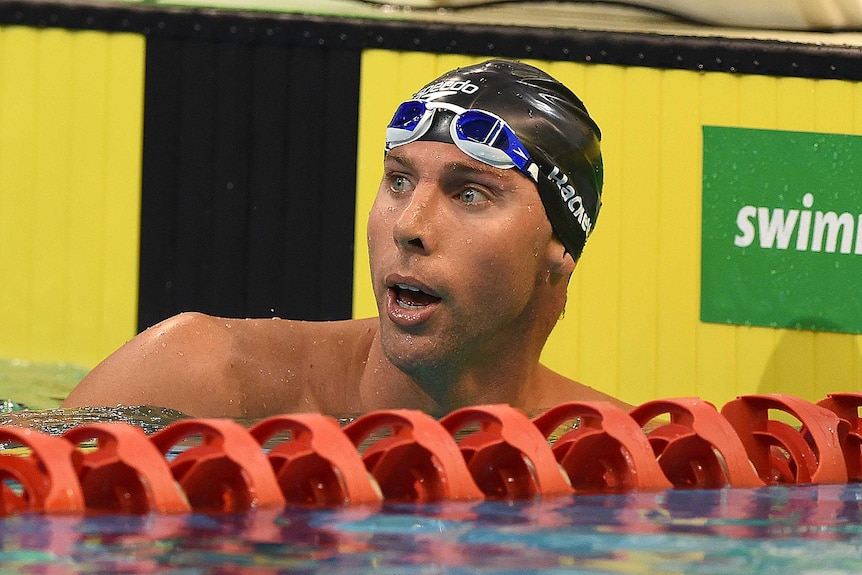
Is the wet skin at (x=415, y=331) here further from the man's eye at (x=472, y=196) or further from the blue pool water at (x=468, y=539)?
the blue pool water at (x=468, y=539)

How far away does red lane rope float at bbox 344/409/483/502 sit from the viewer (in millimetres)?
2168

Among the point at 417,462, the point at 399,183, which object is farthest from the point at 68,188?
the point at 417,462

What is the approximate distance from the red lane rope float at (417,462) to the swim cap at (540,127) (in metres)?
0.86

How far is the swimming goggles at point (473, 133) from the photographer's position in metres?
2.93

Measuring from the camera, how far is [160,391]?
2.89 m

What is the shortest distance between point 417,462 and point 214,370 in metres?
0.83

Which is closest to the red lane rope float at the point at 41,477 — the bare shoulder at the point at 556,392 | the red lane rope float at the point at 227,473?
the red lane rope float at the point at 227,473

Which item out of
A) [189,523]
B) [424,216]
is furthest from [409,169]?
[189,523]

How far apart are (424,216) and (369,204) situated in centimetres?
206

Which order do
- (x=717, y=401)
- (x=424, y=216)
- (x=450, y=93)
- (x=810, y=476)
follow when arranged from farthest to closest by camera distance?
(x=717, y=401) < (x=450, y=93) < (x=424, y=216) < (x=810, y=476)

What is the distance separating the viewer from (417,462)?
2236mm

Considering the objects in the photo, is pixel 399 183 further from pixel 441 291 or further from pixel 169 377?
pixel 169 377

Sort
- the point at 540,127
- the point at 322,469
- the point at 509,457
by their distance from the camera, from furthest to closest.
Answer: the point at 540,127
the point at 509,457
the point at 322,469

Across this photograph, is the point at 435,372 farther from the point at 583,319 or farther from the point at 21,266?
the point at 21,266
